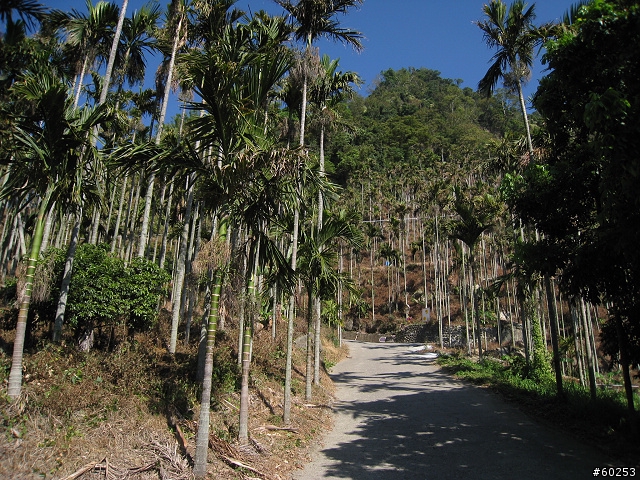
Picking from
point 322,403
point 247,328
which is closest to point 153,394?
point 247,328

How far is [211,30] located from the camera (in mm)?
11102

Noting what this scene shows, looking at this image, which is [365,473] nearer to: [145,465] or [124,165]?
[145,465]

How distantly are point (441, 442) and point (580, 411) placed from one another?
373 centimetres

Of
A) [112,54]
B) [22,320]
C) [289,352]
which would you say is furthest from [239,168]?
[112,54]

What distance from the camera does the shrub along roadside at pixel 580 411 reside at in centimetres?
811

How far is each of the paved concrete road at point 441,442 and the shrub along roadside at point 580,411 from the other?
0.45m

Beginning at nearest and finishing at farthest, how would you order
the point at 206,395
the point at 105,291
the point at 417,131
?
1. the point at 206,395
2. the point at 105,291
3. the point at 417,131

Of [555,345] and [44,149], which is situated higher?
[44,149]

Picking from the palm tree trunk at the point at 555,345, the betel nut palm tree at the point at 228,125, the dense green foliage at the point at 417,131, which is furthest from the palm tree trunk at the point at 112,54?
the dense green foliage at the point at 417,131

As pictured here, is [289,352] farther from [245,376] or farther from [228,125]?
[228,125]

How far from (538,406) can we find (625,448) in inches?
157

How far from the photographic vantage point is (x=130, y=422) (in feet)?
23.2

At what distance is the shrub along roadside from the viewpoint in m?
8.11

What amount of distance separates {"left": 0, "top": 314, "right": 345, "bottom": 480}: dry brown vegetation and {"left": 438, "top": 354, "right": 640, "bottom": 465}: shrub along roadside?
5727 millimetres
